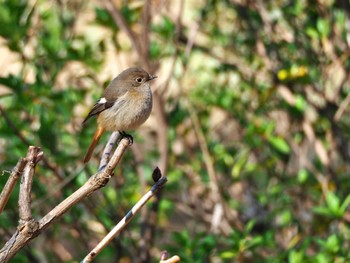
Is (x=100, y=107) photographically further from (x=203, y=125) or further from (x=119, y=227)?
(x=119, y=227)

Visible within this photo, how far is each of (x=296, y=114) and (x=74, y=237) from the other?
1730 millimetres

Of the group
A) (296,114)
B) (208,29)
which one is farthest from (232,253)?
(208,29)

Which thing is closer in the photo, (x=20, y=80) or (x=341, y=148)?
(x=20, y=80)

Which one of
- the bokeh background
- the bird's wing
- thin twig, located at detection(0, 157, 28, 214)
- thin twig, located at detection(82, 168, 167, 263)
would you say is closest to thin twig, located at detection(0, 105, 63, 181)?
the bokeh background

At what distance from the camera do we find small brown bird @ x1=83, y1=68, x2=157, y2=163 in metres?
3.75

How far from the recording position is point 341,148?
5.25 m

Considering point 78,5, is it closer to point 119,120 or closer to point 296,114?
point 296,114

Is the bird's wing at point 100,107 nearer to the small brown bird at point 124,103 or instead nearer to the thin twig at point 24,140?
the small brown bird at point 124,103

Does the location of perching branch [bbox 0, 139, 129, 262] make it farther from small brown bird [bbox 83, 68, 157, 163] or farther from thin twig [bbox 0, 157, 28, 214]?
small brown bird [bbox 83, 68, 157, 163]

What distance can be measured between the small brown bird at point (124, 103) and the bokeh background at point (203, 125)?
0.53 meters

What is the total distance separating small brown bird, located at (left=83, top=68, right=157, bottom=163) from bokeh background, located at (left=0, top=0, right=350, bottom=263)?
1.75 feet

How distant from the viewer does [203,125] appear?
18.0 ft

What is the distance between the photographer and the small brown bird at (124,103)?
3.75m

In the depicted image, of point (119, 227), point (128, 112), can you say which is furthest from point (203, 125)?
point (119, 227)
